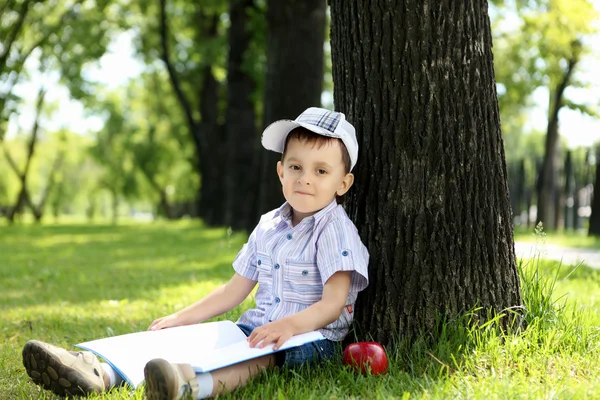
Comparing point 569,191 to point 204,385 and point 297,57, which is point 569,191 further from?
point 204,385

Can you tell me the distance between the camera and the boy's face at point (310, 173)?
3.53 m

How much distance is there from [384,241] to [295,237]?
0.51m

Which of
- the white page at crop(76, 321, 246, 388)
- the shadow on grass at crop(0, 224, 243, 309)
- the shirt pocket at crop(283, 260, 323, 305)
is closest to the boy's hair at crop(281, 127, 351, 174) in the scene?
the shirt pocket at crop(283, 260, 323, 305)

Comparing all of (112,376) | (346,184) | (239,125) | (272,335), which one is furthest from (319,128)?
(239,125)

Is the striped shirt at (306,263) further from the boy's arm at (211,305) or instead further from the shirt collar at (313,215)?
the boy's arm at (211,305)

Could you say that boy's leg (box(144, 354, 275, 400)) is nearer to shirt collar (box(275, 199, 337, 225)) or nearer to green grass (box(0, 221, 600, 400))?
green grass (box(0, 221, 600, 400))

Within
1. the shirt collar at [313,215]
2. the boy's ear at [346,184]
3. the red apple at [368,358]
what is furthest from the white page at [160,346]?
the boy's ear at [346,184]

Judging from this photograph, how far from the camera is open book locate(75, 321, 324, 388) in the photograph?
311 centimetres

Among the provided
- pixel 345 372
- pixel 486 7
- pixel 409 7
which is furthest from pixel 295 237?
pixel 486 7

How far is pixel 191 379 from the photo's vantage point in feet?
9.73

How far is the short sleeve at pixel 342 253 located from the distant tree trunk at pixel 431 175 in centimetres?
21

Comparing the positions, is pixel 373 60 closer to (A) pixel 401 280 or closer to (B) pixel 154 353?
(A) pixel 401 280

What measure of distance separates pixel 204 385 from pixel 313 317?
2.04ft

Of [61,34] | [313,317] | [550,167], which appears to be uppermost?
[61,34]
